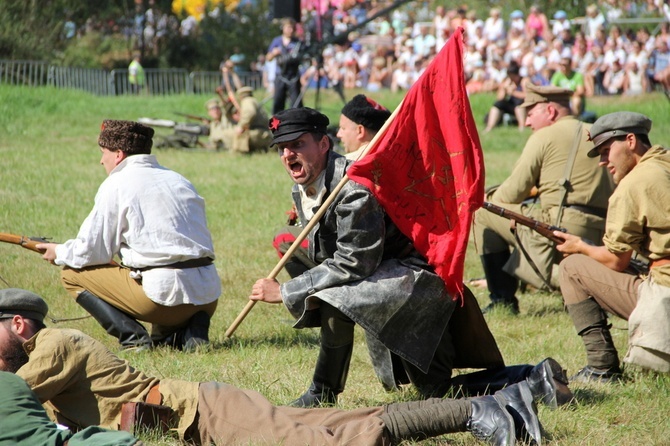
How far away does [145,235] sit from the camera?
6.62 meters

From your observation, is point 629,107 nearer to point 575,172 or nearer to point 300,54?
point 300,54

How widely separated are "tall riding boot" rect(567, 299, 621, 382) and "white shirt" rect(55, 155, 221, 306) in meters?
2.51

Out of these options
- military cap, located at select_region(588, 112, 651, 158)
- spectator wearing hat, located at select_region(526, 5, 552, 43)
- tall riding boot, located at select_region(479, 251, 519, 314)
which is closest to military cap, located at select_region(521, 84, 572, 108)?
tall riding boot, located at select_region(479, 251, 519, 314)

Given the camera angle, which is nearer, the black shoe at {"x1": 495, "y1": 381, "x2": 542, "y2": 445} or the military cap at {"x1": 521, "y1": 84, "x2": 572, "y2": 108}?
the black shoe at {"x1": 495, "y1": 381, "x2": 542, "y2": 445}

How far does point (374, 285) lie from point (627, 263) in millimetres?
1737

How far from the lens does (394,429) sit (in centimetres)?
464

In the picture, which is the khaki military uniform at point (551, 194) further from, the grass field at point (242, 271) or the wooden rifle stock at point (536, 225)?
the wooden rifle stock at point (536, 225)

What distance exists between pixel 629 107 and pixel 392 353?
56.0 feet

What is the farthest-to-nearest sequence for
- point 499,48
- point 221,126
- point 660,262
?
point 499,48, point 221,126, point 660,262

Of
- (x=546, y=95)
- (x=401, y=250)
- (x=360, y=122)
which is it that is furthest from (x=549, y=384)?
(x=546, y=95)

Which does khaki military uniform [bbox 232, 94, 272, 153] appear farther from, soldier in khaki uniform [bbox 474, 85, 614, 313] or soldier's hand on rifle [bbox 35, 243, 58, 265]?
soldier's hand on rifle [bbox 35, 243, 58, 265]

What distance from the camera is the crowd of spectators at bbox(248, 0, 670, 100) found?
22.3m

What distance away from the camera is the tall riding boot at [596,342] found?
6039 mm

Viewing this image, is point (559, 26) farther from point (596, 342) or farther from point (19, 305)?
point (19, 305)
